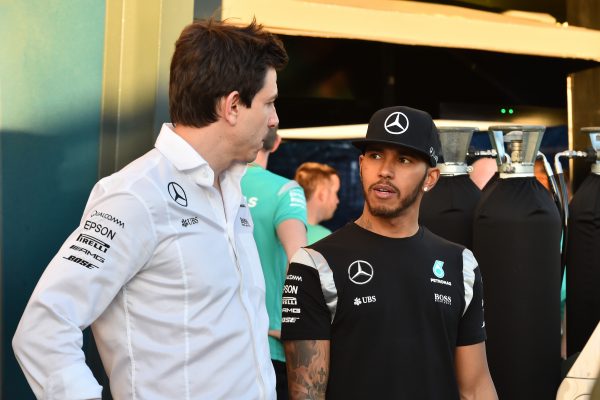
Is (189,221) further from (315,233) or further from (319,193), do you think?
(319,193)

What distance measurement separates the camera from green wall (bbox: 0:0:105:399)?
2.81 metres

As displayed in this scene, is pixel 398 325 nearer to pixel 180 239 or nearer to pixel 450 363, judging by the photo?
pixel 450 363

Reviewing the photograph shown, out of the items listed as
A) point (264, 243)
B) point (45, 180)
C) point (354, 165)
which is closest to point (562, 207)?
point (264, 243)

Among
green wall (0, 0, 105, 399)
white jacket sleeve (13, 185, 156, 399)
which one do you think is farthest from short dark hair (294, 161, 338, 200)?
white jacket sleeve (13, 185, 156, 399)

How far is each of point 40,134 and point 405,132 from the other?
1.13 metres

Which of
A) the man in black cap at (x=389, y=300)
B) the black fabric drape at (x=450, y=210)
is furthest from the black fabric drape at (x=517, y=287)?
the man in black cap at (x=389, y=300)

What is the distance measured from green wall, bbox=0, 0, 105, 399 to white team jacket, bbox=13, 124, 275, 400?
0.94m

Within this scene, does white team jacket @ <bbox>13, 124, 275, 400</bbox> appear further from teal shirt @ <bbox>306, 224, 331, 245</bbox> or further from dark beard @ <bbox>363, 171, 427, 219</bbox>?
teal shirt @ <bbox>306, 224, 331, 245</bbox>

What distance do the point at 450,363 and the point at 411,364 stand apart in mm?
135

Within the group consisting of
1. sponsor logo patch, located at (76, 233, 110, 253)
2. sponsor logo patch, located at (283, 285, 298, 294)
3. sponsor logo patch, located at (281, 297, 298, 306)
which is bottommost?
sponsor logo patch, located at (281, 297, 298, 306)

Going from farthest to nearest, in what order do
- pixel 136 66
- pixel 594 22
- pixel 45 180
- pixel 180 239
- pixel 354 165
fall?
pixel 354 165 → pixel 594 22 → pixel 136 66 → pixel 45 180 → pixel 180 239

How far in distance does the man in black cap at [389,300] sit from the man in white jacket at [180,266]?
1.11ft

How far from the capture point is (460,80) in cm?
662

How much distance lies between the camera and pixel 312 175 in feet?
19.4
